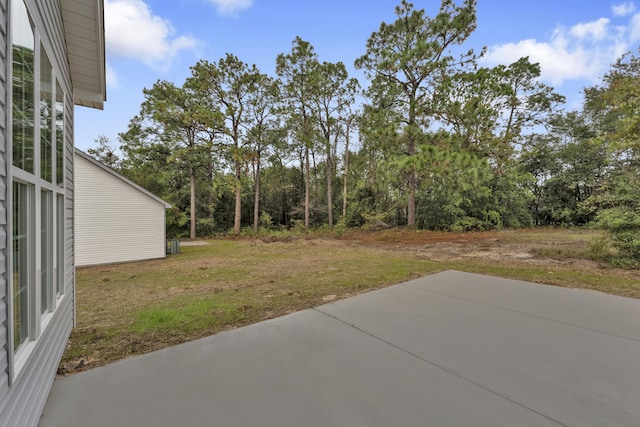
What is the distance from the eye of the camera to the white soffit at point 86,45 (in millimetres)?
2453

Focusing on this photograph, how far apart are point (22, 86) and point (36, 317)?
1.31 m

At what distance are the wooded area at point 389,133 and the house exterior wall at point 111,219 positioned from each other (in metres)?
6.55

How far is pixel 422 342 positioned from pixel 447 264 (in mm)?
4623

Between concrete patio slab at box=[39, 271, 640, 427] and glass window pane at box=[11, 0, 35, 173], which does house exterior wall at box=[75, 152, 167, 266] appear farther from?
glass window pane at box=[11, 0, 35, 173]

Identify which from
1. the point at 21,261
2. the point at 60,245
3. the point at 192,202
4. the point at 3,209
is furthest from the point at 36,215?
the point at 192,202

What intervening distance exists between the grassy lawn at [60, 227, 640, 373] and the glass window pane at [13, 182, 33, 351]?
1.15m

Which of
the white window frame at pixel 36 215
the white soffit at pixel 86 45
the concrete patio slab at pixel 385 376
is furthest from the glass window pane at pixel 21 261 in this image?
the white soffit at pixel 86 45

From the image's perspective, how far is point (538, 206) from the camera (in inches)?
628

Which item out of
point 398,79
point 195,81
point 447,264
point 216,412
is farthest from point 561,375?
point 195,81

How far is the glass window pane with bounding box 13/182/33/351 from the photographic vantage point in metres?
1.32

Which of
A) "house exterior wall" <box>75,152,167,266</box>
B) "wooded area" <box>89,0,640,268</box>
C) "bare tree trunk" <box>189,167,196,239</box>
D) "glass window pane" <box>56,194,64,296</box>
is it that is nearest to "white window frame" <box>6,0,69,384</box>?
"glass window pane" <box>56,194,64,296</box>

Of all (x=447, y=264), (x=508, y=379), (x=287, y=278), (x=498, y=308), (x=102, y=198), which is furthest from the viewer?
(x=102, y=198)

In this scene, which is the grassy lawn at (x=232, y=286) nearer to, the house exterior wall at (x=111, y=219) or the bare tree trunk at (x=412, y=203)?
the house exterior wall at (x=111, y=219)

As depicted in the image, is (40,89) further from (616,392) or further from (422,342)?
(616,392)
